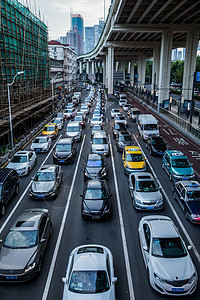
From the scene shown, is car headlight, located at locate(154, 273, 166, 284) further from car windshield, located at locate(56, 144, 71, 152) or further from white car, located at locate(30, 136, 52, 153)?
white car, located at locate(30, 136, 52, 153)

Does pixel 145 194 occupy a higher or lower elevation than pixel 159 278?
higher

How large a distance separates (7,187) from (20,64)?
25.1m

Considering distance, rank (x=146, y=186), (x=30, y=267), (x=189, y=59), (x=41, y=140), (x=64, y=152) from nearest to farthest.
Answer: (x=30, y=267)
(x=146, y=186)
(x=64, y=152)
(x=41, y=140)
(x=189, y=59)

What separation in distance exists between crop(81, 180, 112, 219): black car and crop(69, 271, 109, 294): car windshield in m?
4.73

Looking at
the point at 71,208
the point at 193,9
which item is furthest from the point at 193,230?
the point at 193,9

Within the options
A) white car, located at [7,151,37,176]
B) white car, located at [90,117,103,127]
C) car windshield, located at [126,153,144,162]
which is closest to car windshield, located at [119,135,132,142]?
car windshield, located at [126,153,144,162]

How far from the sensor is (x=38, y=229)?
10.4 meters

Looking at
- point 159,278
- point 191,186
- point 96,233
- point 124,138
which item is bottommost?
point 96,233

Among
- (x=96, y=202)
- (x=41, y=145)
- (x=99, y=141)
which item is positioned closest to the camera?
(x=96, y=202)

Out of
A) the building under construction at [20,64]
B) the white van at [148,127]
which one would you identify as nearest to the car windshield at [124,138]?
the white van at [148,127]

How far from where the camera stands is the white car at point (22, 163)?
19234 millimetres

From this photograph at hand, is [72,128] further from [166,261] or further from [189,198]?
[166,261]

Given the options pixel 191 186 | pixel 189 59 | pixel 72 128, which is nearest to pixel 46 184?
pixel 191 186

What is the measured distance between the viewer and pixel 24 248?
961cm
